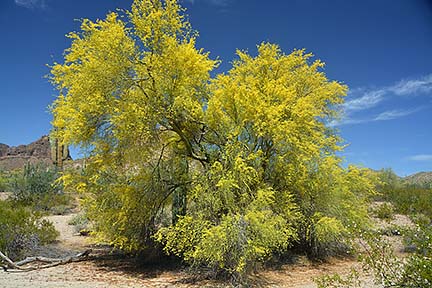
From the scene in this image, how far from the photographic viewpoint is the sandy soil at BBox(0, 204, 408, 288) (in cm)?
→ 1055

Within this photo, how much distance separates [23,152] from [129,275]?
86.3 m

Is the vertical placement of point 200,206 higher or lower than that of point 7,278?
higher

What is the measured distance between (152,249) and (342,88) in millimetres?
10076

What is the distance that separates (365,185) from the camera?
1553cm

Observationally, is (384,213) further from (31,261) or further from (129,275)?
(31,261)

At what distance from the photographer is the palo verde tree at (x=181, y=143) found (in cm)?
1133

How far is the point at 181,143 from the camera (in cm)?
1339

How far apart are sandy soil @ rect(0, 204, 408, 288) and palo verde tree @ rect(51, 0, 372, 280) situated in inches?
29.6

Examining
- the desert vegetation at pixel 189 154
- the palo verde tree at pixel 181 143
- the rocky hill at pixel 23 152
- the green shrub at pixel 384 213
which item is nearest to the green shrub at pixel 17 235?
the desert vegetation at pixel 189 154

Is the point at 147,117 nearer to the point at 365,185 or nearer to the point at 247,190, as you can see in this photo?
the point at 247,190

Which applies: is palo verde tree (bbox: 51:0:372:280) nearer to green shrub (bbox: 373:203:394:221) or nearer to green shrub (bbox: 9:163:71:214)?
green shrub (bbox: 373:203:394:221)

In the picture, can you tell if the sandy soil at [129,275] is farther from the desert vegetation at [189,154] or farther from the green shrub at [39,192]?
the green shrub at [39,192]

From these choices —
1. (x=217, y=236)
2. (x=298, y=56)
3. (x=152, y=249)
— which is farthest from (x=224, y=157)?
(x=298, y=56)

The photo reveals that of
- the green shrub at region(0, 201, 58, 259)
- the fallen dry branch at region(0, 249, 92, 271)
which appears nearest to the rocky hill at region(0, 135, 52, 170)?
the green shrub at region(0, 201, 58, 259)
